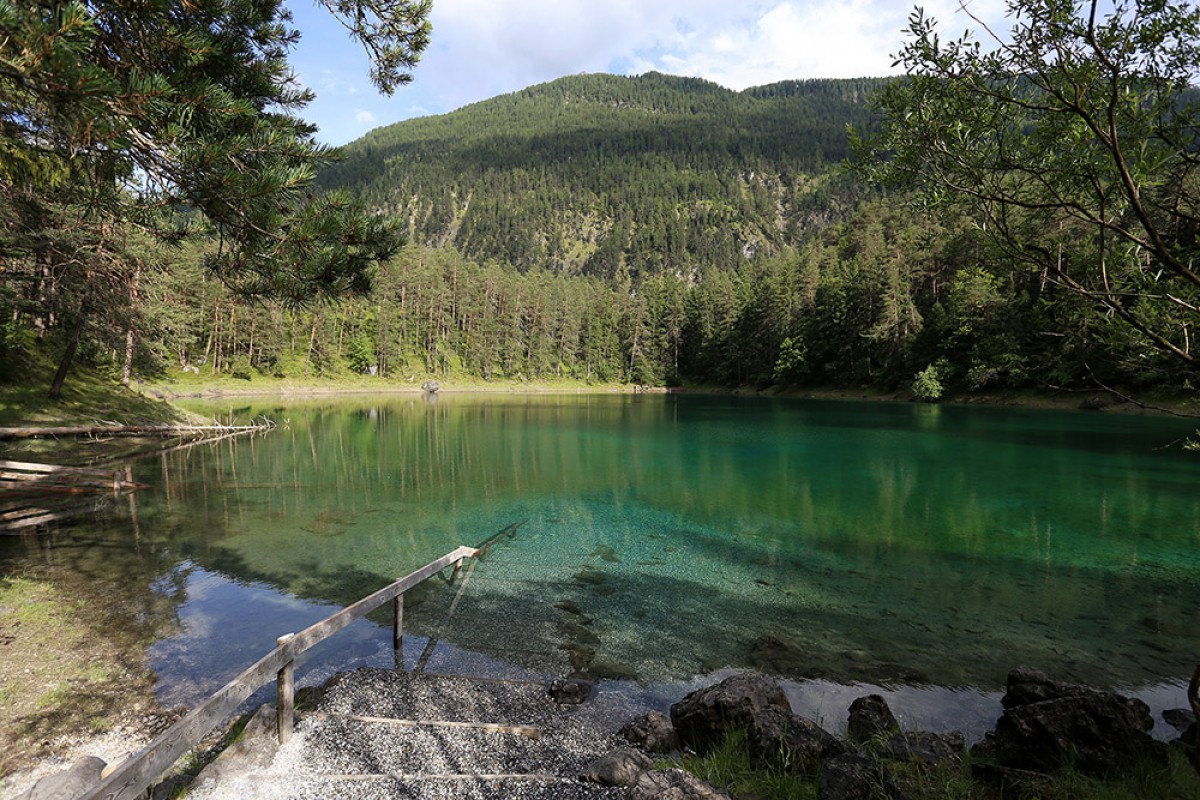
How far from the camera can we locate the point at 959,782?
5391 millimetres

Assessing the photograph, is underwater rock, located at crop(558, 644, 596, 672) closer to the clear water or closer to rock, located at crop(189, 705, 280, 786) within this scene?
the clear water

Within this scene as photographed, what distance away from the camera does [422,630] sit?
34.7 ft

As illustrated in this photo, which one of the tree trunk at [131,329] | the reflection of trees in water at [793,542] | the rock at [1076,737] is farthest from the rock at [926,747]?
the tree trunk at [131,329]

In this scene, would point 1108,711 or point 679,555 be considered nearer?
point 1108,711

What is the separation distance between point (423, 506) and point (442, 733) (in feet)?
48.9

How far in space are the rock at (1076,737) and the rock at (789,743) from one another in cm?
178

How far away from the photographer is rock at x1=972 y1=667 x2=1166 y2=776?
18.7ft

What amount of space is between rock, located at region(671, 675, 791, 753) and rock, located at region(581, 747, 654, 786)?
121cm

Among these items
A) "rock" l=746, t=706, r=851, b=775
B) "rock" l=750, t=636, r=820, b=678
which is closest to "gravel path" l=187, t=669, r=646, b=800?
"rock" l=746, t=706, r=851, b=775

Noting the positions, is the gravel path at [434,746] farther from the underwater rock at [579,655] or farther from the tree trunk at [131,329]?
the tree trunk at [131,329]

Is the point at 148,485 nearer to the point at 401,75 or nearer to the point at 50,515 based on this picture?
the point at 50,515

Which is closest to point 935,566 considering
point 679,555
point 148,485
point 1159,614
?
point 1159,614

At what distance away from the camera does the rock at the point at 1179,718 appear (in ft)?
24.5

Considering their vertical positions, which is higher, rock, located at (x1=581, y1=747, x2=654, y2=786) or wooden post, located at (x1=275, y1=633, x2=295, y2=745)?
wooden post, located at (x1=275, y1=633, x2=295, y2=745)
